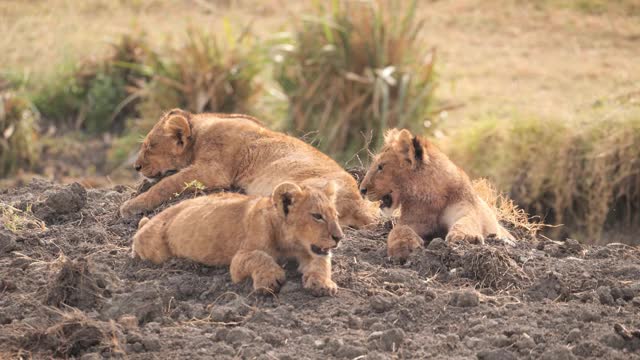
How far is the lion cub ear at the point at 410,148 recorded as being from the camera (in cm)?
815

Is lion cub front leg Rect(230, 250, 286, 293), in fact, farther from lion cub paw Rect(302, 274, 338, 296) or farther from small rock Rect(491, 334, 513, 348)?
small rock Rect(491, 334, 513, 348)

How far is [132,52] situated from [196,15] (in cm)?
335

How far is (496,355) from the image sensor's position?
614 centimetres

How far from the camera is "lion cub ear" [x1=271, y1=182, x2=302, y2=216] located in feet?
22.4

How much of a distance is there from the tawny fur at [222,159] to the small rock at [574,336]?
2603 mm

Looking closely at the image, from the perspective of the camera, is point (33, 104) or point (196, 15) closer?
point (33, 104)

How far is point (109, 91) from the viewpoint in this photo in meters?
16.5

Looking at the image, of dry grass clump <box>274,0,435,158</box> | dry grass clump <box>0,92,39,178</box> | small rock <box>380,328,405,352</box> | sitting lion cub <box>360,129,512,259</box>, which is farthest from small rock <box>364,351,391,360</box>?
dry grass clump <box>0,92,39,178</box>

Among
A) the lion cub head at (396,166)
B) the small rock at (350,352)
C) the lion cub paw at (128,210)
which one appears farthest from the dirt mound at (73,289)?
the lion cub head at (396,166)

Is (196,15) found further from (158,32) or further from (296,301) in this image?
(296,301)

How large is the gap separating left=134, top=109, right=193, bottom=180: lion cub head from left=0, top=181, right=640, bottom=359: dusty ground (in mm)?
1134

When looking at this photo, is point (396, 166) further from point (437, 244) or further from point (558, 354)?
point (558, 354)

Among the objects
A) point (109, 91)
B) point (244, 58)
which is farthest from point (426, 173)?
point (109, 91)

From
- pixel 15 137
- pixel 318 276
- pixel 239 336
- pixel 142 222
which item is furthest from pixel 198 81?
pixel 239 336
